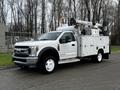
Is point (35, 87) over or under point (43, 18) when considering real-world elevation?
under

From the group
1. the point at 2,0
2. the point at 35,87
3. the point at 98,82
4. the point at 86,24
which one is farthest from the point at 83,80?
the point at 2,0

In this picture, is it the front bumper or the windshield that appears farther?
the windshield

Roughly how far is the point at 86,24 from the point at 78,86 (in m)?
6.77

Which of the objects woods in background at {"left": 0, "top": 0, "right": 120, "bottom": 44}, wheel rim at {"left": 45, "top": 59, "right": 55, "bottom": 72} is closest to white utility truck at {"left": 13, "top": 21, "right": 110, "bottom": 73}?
wheel rim at {"left": 45, "top": 59, "right": 55, "bottom": 72}

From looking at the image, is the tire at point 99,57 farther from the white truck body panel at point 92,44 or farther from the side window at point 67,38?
the side window at point 67,38

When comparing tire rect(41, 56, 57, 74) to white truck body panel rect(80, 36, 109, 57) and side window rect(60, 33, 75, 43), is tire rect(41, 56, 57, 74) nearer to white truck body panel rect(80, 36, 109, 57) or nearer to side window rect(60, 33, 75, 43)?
side window rect(60, 33, 75, 43)

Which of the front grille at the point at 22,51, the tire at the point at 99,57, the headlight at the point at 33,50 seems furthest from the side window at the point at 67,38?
the tire at the point at 99,57

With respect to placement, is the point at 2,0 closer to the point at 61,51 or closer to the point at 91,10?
the point at 91,10

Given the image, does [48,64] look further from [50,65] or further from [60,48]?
[60,48]

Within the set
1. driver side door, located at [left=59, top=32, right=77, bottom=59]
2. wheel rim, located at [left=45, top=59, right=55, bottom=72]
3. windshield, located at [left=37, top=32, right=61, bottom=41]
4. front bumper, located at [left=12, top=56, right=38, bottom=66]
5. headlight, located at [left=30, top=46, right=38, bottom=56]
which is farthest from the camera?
windshield, located at [left=37, top=32, right=61, bottom=41]

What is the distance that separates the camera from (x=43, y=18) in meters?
50.1

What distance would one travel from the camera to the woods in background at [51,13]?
157 ft

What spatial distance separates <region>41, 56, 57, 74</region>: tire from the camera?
9.72 metres

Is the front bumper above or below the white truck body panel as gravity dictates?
below
